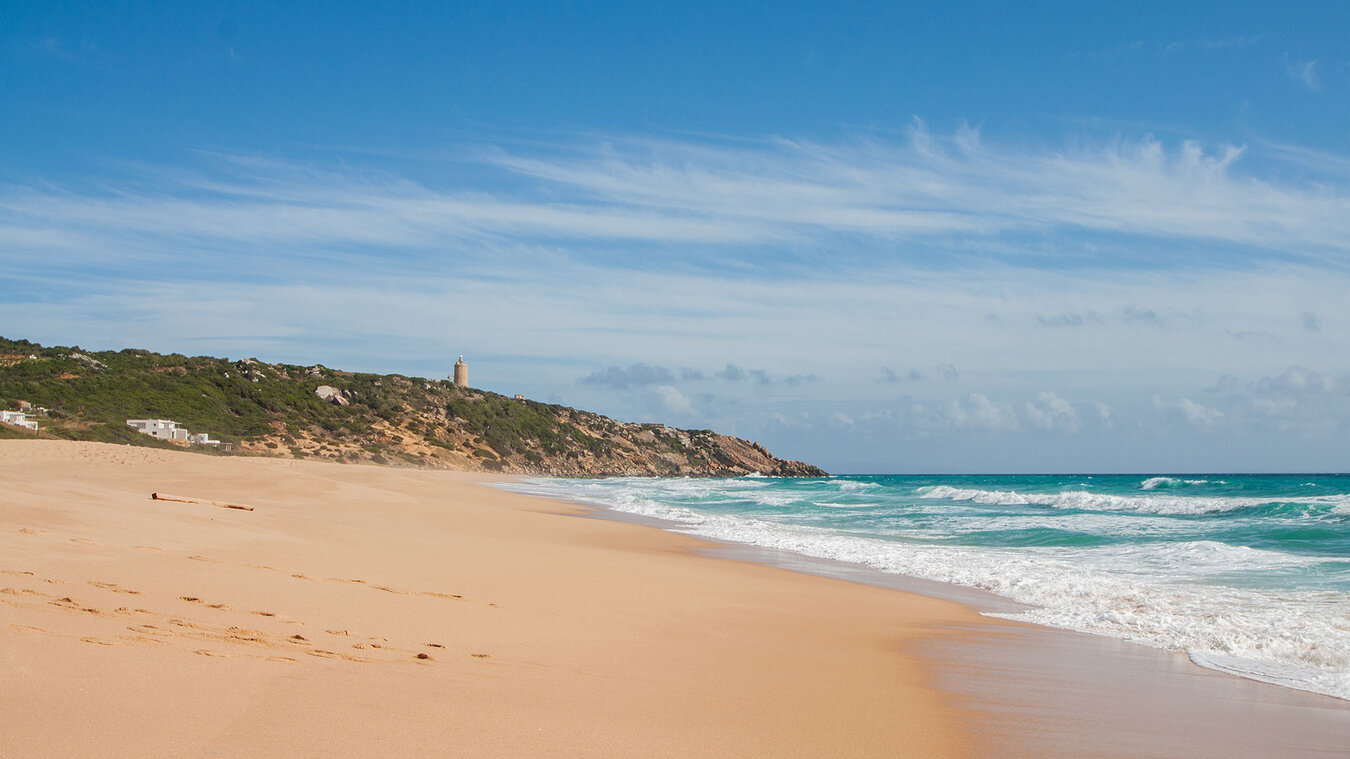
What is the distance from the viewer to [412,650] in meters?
5.24

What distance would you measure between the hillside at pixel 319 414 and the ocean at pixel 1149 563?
27688 millimetres

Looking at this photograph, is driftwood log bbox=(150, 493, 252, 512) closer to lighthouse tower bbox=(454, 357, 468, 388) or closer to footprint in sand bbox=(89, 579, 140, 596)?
footprint in sand bbox=(89, 579, 140, 596)

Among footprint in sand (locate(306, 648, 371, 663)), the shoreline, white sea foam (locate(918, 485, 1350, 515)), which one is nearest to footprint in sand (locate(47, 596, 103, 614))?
footprint in sand (locate(306, 648, 371, 663))

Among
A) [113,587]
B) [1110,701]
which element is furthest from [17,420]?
[1110,701]

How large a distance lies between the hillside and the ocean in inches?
1090

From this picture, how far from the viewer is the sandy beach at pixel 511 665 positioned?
12.1 ft

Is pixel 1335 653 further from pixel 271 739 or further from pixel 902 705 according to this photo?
pixel 271 739

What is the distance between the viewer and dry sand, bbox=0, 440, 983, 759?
3.62 metres

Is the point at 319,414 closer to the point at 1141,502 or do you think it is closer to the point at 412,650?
the point at 1141,502

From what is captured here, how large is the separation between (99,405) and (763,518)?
36.2 meters

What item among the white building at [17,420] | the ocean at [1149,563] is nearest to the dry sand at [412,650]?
→ the ocean at [1149,563]

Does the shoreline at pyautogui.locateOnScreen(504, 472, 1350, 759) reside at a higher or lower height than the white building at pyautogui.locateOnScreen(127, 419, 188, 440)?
lower

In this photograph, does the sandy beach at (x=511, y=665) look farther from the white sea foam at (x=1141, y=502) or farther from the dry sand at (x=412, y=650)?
the white sea foam at (x=1141, y=502)

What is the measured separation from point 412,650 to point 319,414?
55669 mm
